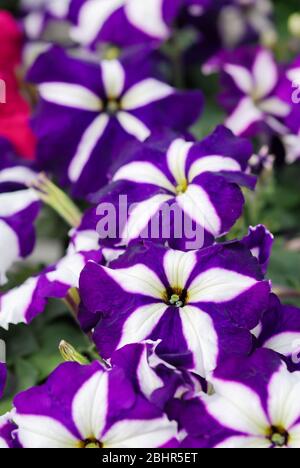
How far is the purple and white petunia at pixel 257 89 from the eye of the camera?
946 mm

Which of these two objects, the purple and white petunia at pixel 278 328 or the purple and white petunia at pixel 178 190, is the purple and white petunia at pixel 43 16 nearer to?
the purple and white petunia at pixel 178 190

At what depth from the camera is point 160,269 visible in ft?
2.08

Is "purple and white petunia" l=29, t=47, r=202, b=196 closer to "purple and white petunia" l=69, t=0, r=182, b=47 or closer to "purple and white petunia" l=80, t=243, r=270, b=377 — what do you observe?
"purple and white petunia" l=69, t=0, r=182, b=47

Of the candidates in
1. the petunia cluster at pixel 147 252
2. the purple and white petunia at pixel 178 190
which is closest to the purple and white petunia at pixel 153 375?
the petunia cluster at pixel 147 252

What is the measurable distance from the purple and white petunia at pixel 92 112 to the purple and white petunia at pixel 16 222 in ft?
0.22

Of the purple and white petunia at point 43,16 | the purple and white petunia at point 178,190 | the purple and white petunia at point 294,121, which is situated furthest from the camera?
the purple and white petunia at point 43,16

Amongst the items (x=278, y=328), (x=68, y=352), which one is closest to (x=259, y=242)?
(x=278, y=328)

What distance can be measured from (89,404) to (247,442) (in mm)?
110

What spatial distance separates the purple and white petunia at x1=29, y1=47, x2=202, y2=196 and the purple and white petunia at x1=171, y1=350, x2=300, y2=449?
0.34 metres

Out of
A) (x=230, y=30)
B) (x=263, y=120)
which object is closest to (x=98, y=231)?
(x=263, y=120)

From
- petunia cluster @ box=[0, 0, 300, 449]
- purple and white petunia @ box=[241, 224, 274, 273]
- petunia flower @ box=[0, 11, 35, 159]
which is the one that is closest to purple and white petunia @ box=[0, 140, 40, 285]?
petunia cluster @ box=[0, 0, 300, 449]

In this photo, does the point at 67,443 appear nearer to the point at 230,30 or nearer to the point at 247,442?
the point at 247,442

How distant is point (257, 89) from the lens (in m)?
0.98

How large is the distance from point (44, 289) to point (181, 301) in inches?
4.8
